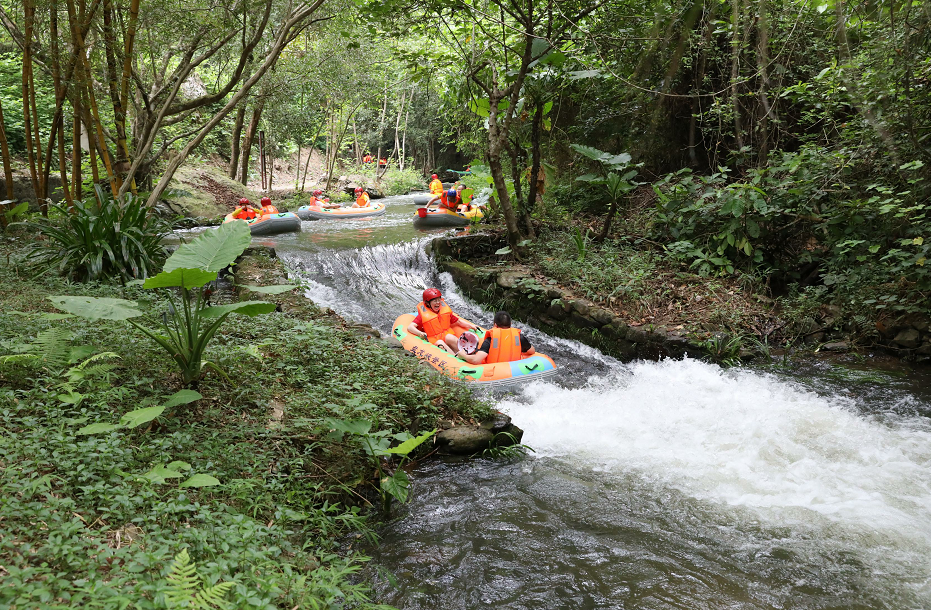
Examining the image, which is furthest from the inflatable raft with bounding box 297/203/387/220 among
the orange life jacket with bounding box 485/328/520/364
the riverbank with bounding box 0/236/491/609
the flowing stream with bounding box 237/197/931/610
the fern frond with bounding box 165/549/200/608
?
the fern frond with bounding box 165/549/200/608

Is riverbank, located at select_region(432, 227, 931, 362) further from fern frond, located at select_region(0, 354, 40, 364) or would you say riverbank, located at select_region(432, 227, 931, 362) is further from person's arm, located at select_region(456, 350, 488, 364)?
fern frond, located at select_region(0, 354, 40, 364)

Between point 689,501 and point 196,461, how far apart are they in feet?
10.8

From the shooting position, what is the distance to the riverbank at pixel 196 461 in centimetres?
215

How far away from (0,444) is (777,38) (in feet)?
32.7

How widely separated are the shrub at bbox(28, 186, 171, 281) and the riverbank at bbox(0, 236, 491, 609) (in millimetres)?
1154

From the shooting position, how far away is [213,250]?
12.3 ft

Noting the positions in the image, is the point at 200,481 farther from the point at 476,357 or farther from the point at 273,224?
the point at 273,224

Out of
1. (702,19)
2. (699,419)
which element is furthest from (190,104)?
(702,19)

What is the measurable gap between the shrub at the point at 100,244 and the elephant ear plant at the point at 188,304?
10.6 feet

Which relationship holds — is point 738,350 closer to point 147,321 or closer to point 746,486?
point 746,486

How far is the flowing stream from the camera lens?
3035mm

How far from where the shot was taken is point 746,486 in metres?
4.13

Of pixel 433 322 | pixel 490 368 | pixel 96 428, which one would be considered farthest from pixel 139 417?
pixel 433 322

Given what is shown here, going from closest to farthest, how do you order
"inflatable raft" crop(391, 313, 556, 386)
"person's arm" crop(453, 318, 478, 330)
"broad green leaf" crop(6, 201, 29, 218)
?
"inflatable raft" crop(391, 313, 556, 386)
"person's arm" crop(453, 318, 478, 330)
"broad green leaf" crop(6, 201, 29, 218)
